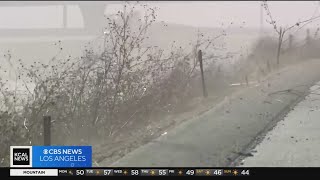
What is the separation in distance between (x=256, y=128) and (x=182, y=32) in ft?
30.9

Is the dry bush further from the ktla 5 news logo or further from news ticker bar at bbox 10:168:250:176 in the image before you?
news ticker bar at bbox 10:168:250:176

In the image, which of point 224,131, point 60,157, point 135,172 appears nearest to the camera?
point 135,172

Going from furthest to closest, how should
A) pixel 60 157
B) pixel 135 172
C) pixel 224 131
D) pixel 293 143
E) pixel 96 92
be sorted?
1. pixel 96 92
2. pixel 224 131
3. pixel 293 143
4. pixel 60 157
5. pixel 135 172

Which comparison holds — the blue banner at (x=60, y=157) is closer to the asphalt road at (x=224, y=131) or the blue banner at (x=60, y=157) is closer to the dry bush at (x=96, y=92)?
the asphalt road at (x=224, y=131)

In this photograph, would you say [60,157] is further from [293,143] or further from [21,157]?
[293,143]

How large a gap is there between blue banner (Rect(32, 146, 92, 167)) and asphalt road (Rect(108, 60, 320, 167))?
0.79 m

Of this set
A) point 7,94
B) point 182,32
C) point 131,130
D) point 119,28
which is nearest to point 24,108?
point 7,94

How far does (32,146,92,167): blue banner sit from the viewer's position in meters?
4.55

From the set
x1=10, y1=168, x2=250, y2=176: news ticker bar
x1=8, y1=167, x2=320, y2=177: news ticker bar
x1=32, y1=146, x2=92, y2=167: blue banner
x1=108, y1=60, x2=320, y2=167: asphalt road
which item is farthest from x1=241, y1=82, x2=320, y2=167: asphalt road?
x1=32, y1=146, x2=92, y2=167: blue banner

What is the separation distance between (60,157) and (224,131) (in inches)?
133

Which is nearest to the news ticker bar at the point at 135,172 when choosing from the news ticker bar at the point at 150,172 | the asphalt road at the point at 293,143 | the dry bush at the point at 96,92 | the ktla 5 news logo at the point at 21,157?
the news ticker bar at the point at 150,172

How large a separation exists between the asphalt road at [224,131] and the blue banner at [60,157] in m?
0.79

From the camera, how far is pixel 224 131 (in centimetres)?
724

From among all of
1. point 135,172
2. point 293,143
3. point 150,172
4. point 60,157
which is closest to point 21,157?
point 60,157
